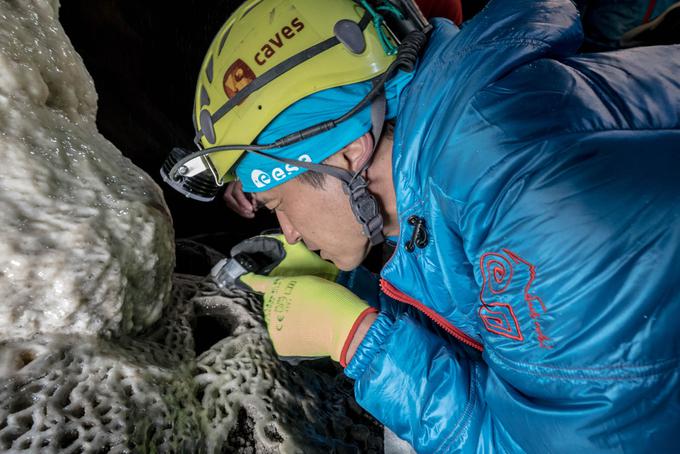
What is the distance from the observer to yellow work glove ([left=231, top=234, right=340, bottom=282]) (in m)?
2.47

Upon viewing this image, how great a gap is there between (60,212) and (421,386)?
133 cm

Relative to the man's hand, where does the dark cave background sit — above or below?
above

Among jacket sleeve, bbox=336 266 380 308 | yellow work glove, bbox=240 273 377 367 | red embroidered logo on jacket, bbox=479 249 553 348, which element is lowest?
jacket sleeve, bbox=336 266 380 308

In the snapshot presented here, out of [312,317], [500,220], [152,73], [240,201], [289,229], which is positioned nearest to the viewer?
[500,220]

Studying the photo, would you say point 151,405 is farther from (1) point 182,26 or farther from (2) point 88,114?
(1) point 182,26

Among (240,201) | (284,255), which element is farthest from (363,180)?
(240,201)

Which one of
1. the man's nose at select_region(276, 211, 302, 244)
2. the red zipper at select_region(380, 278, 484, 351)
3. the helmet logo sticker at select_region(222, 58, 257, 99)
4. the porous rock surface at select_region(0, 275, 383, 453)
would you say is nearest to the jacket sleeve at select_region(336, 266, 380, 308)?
the porous rock surface at select_region(0, 275, 383, 453)

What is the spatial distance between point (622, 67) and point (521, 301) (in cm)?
67

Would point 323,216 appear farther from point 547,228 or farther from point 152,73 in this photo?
point 152,73

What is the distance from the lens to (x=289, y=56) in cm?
154

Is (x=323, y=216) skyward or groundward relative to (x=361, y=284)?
skyward

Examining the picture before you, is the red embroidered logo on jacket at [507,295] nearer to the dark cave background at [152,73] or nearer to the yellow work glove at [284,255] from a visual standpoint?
the yellow work glove at [284,255]

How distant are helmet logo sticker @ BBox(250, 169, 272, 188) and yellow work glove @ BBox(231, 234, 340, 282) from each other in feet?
2.36

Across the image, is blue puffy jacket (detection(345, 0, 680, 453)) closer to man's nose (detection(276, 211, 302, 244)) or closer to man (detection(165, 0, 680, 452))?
man (detection(165, 0, 680, 452))
